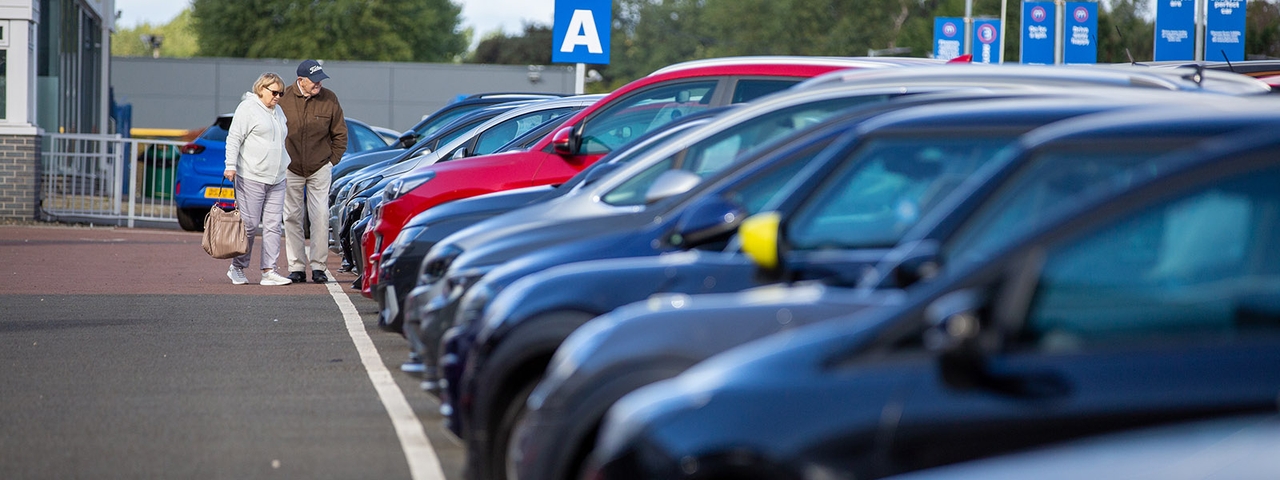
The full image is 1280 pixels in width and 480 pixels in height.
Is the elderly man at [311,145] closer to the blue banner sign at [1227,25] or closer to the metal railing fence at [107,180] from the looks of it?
the metal railing fence at [107,180]

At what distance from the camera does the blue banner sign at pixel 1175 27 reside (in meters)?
24.1

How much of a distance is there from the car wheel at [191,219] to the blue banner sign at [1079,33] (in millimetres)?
15091

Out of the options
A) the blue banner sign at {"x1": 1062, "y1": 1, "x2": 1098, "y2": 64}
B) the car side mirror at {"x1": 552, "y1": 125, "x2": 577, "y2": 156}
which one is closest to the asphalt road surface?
the car side mirror at {"x1": 552, "y1": 125, "x2": 577, "y2": 156}

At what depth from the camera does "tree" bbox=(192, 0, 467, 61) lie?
70625 mm

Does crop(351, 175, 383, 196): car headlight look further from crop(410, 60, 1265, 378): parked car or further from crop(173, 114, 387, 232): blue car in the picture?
crop(410, 60, 1265, 378): parked car

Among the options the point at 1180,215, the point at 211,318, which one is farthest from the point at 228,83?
the point at 1180,215

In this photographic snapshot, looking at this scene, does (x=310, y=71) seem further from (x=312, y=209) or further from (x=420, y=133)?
(x=420, y=133)

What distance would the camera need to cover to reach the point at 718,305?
12.8 ft

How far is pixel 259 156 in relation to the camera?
12.5 meters

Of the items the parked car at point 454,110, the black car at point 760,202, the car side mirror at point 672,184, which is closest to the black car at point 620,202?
the car side mirror at point 672,184

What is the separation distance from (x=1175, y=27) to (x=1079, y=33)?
4.44 metres

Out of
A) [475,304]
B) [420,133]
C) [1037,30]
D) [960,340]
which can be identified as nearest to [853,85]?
[475,304]

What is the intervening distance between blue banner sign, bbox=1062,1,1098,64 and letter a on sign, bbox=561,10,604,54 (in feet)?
41.2

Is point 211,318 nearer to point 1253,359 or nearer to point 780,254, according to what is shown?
point 780,254
